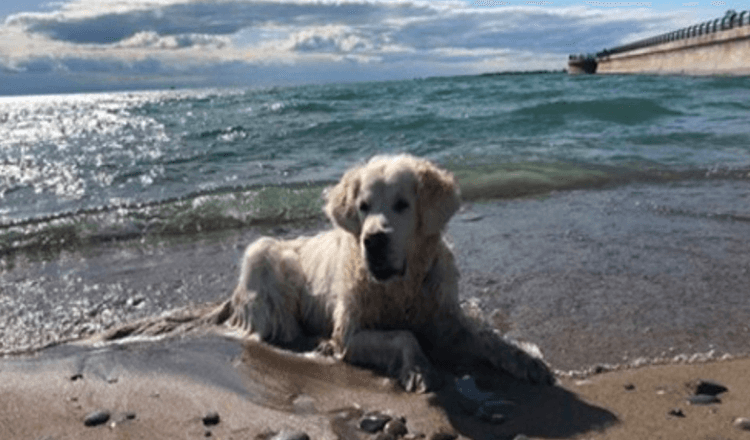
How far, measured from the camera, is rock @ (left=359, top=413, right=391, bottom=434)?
4203 mm

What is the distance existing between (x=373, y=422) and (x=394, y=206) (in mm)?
1771

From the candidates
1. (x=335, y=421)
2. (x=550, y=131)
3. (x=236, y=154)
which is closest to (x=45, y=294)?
(x=335, y=421)

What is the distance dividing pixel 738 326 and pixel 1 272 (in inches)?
302

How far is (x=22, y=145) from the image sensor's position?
25.5 metres

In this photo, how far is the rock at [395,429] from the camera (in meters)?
4.14

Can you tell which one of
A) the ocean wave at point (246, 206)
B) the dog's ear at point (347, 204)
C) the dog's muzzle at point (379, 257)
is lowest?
the ocean wave at point (246, 206)

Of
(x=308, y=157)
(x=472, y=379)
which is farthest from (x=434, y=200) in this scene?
(x=308, y=157)

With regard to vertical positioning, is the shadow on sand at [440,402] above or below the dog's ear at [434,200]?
below

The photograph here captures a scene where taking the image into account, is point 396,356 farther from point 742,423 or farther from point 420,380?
point 742,423

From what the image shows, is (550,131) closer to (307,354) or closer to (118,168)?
(118,168)

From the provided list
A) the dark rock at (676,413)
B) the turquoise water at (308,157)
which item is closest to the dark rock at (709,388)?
the dark rock at (676,413)

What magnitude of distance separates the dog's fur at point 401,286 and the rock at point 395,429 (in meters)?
0.70

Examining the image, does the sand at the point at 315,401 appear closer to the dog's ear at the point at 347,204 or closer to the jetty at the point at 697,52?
the dog's ear at the point at 347,204

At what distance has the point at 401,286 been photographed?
5.69 meters
